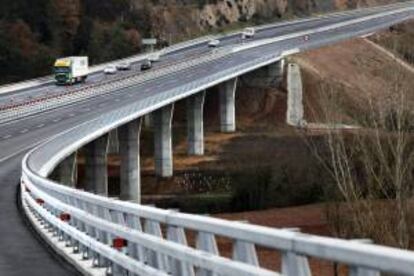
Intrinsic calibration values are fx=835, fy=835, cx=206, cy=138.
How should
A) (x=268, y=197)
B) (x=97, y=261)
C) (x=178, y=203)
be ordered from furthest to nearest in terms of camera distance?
(x=178, y=203) → (x=268, y=197) → (x=97, y=261)

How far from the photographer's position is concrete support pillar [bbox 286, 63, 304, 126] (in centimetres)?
8506

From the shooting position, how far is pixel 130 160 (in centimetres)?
6381

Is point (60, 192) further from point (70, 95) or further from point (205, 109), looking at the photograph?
point (205, 109)

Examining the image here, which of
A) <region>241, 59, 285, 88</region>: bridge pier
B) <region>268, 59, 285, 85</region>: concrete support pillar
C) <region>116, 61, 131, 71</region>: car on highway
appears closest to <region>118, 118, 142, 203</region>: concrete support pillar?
<region>241, 59, 285, 88</region>: bridge pier

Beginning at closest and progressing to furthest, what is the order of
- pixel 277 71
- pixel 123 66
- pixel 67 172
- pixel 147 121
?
pixel 67 172
pixel 147 121
pixel 277 71
pixel 123 66

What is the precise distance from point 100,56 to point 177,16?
21.6 meters

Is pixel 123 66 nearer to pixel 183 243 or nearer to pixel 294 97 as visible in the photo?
pixel 294 97

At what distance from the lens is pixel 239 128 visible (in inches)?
3278

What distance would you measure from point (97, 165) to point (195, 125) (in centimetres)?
2065

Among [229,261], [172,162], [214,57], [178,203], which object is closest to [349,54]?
[214,57]

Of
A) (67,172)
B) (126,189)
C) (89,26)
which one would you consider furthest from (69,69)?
(67,172)

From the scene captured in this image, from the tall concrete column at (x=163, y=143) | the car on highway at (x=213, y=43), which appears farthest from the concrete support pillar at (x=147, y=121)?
the car on highway at (x=213, y=43)

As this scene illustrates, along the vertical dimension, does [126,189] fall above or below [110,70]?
below

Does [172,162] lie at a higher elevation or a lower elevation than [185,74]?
lower
